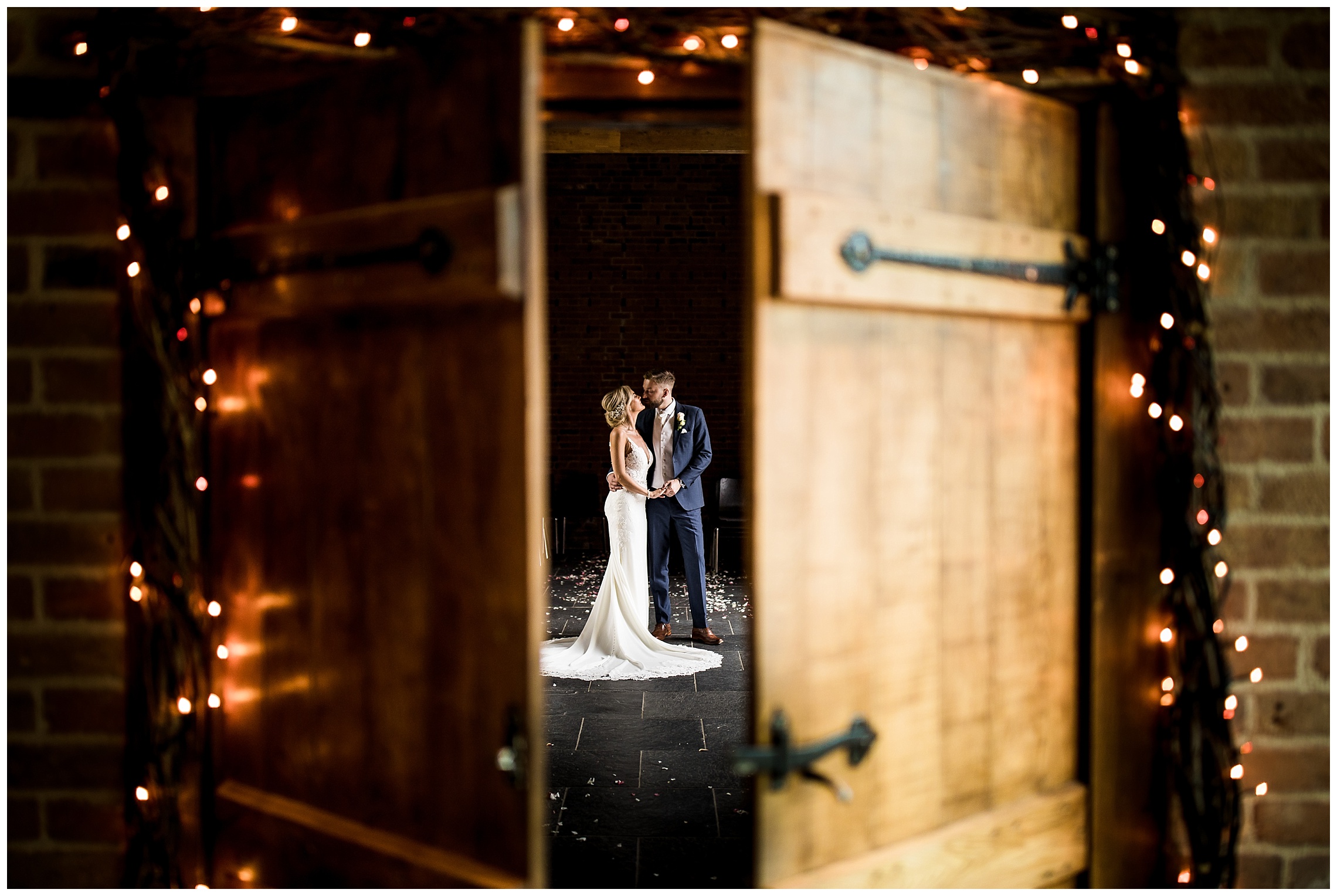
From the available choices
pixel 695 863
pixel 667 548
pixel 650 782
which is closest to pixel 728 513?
pixel 667 548

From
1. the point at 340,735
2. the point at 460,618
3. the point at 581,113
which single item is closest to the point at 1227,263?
the point at 581,113

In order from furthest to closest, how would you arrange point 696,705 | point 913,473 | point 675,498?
point 675,498
point 696,705
point 913,473

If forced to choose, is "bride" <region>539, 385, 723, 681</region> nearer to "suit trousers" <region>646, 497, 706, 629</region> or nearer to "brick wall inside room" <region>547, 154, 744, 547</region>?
"suit trousers" <region>646, 497, 706, 629</region>

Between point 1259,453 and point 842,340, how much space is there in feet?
3.47

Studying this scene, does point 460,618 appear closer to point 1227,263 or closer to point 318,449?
point 318,449

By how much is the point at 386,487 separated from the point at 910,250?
1160 millimetres

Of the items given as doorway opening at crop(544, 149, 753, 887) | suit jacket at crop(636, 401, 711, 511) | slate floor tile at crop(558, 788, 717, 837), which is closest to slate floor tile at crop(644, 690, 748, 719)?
slate floor tile at crop(558, 788, 717, 837)

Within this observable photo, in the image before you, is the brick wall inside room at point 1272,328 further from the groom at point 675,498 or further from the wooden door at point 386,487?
the groom at point 675,498

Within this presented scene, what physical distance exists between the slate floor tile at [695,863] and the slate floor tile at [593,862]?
47mm

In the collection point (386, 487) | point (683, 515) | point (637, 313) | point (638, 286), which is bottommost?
point (683, 515)

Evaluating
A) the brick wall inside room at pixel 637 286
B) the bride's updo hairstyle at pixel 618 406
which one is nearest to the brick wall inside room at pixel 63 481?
the bride's updo hairstyle at pixel 618 406

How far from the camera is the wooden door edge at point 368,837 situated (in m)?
1.73

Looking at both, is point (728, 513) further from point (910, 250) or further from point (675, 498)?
point (910, 250)

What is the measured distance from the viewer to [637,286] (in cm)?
886
